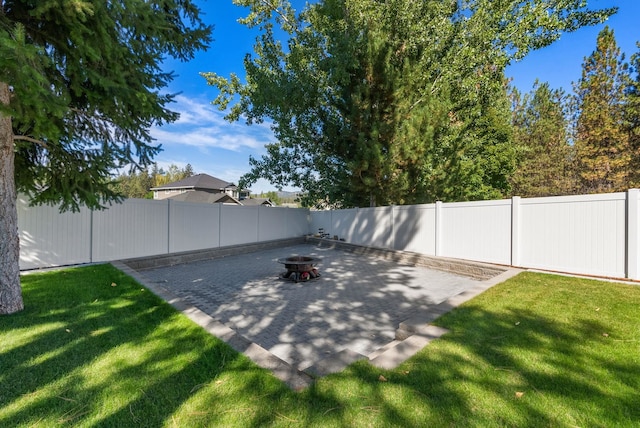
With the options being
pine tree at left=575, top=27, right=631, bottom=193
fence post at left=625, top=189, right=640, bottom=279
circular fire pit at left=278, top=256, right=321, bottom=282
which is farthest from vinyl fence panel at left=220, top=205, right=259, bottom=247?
pine tree at left=575, top=27, right=631, bottom=193

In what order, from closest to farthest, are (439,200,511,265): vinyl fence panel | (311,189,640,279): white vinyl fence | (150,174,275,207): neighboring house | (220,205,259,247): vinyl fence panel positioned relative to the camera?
1. (311,189,640,279): white vinyl fence
2. (439,200,511,265): vinyl fence panel
3. (220,205,259,247): vinyl fence panel
4. (150,174,275,207): neighboring house

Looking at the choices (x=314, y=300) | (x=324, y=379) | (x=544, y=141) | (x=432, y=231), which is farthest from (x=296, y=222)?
(x=544, y=141)

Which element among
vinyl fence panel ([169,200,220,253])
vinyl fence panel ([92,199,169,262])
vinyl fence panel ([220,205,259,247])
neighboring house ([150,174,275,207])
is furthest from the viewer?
neighboring house ([150,174,275,207])

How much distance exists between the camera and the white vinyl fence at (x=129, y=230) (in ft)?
22.4

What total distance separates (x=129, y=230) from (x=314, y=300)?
647 centimetres

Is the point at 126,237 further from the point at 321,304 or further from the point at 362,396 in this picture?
the point at 362,396

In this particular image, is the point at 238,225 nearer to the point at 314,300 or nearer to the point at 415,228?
the point at 415,228

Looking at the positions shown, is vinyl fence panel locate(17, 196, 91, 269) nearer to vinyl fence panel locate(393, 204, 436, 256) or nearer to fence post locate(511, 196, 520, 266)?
vinyl fence panel locate(393, 204, 436, 256)

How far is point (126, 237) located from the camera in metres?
8.34

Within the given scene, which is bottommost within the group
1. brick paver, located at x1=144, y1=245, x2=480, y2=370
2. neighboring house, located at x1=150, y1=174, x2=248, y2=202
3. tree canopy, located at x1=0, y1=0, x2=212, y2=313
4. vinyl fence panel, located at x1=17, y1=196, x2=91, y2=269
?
brick paver, located at x1=144, y1=245, x2=480, y2=370

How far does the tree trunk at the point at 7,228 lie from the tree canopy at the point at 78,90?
1cm

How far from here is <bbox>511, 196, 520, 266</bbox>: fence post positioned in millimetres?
6855

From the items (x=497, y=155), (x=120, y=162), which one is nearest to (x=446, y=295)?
(x=120, y=162)

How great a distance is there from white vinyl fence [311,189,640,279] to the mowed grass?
225 cm
